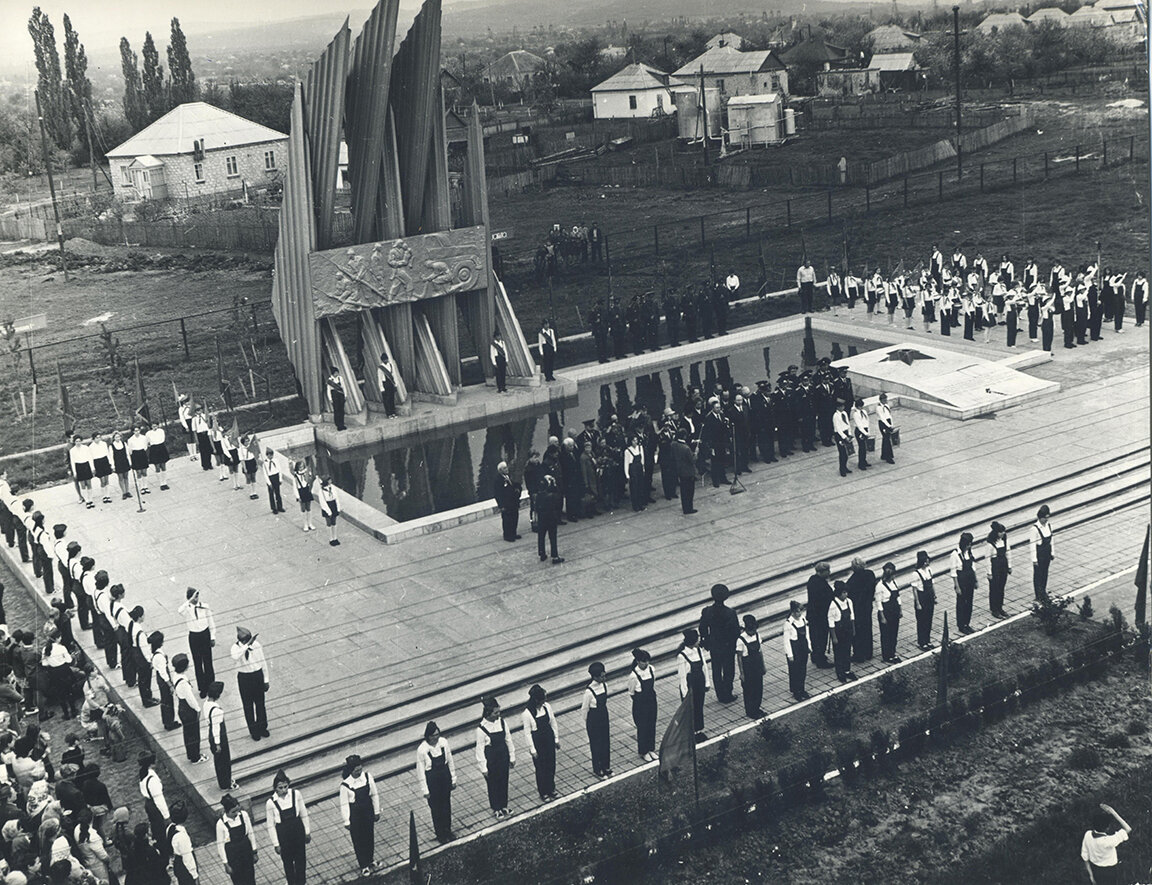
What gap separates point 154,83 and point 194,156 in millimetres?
3407

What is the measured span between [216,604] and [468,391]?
10.1 m

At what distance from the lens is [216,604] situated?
56.0 feet

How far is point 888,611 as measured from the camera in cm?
1419

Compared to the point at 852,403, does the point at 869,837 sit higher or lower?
lower

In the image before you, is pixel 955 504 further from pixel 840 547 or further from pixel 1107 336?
pixel 1107 336

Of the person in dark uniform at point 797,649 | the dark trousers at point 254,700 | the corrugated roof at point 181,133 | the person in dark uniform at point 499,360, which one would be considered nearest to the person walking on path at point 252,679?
the dark trousers at point 254,700

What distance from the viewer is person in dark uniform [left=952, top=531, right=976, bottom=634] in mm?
14656

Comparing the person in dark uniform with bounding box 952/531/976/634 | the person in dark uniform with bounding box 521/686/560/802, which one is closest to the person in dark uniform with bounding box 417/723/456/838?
the person in dark uniform with bounding box 521/686/560/802

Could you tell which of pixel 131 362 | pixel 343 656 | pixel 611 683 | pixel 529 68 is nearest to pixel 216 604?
pixel 343 656

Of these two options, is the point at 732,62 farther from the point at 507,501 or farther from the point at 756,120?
the point at 507,501

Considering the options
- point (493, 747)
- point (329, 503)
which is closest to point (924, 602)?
point (493, 747)

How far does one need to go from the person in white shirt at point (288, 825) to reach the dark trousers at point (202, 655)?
383 centimetres

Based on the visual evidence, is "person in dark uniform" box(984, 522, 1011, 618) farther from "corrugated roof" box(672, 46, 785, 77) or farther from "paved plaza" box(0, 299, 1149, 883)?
"corrugated roof" box(672, 46, 785, 77)

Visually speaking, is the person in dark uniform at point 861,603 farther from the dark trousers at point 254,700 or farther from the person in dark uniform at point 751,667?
the dark trousers at point 254,700
